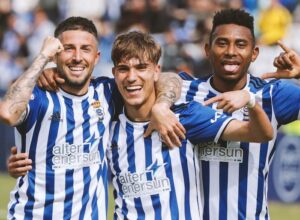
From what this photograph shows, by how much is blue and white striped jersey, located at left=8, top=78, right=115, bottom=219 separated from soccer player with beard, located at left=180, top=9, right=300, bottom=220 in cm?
82

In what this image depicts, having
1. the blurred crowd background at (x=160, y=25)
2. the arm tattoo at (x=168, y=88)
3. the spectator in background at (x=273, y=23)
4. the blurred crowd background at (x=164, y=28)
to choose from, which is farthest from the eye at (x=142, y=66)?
the spectator in background at (x=273, y=23)

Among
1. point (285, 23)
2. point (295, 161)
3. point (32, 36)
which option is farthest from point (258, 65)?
point (32, 36)

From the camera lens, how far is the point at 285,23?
54.4 ft

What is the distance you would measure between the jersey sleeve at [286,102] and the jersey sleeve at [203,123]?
420 millimetres

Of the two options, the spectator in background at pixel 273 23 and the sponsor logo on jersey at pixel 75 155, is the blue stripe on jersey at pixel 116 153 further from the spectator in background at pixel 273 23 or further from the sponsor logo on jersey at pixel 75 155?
the spectator in background at pixel 273 23

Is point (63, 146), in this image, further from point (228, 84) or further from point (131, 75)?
point (228, 84)

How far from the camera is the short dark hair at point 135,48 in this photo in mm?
6930

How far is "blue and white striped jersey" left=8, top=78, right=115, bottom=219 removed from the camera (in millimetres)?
7129

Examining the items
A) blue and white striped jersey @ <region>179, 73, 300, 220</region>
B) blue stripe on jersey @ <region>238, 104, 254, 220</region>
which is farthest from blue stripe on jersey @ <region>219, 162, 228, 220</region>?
blue stripe on jersey @ <region>238, 104, 254, 220</region>

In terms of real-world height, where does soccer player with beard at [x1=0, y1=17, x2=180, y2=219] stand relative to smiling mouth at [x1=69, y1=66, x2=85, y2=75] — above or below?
below

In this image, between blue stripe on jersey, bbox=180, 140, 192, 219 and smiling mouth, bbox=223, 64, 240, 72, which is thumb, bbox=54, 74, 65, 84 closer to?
blue stripe on jersey, bbox=180, 140, 192, 219

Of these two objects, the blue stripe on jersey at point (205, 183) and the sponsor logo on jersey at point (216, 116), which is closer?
the sponsor logo on jersey at point (216, 116)

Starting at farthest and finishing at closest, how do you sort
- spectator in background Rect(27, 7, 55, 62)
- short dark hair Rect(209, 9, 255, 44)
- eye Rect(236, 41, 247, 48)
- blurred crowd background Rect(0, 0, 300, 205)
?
1. spectator in background Rect(27, 7, 55, 62)
2. blurred crowd background Rect(0, 0, 300, 205)
3. short dark hair Rect(209, 9, 255, 44)
4. eye Rect(236, 41, 247, 48)

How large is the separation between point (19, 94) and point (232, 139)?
1.53m
